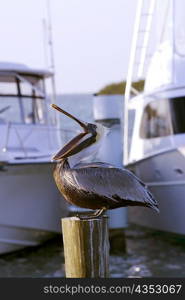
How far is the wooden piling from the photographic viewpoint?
5.18m

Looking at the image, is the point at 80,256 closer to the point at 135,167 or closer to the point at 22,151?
the point at 22,151

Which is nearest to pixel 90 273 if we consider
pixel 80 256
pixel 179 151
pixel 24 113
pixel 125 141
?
pixel 80 256

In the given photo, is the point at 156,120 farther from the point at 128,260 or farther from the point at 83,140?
the point at 83,140

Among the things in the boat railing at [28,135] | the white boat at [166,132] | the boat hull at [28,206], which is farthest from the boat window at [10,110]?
the white boat at [166,132]

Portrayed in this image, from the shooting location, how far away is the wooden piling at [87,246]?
518cm

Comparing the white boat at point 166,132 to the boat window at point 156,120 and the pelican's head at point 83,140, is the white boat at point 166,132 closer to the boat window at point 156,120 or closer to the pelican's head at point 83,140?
the boat window at point 156,120

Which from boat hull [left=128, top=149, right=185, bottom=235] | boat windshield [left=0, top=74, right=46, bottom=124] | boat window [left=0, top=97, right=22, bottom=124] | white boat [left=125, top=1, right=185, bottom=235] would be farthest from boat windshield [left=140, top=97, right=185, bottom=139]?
boat window [left=0, top=97, right=22, bottom=124]

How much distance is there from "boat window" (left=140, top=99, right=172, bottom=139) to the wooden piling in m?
9.18

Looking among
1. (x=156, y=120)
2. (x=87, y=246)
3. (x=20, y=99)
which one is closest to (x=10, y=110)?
(x=20, y=99)

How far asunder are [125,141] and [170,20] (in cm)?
282

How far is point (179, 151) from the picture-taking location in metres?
13.3

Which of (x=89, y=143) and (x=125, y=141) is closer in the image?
(x=89, y=143)

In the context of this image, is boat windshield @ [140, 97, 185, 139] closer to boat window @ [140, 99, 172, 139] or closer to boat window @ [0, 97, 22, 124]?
boat window @ [140, 99, 172, 139]

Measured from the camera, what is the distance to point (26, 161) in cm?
1306
